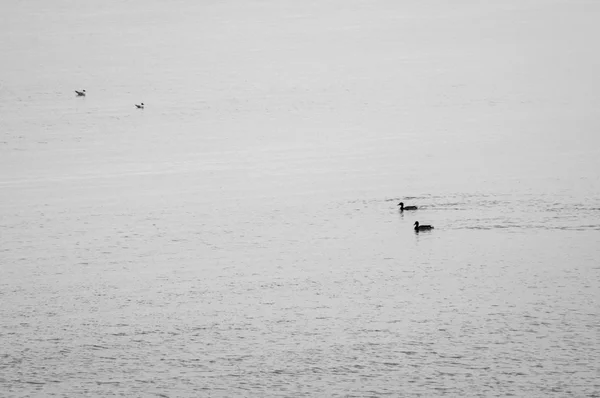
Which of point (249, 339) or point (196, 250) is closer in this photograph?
point (249, 339)

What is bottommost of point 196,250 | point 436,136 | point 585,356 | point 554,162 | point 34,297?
point 585,356

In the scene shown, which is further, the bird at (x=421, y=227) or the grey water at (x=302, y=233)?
the bird at (x=421, y=227)

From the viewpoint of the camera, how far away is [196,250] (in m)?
34.2

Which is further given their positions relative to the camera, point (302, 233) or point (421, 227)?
point (302, 233)

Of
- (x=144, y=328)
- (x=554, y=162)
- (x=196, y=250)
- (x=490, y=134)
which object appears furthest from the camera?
(x=490, y=134)

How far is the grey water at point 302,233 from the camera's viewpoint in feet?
78.9

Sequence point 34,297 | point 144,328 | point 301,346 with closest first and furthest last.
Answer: point 301,346, point 144,328, point 34,297

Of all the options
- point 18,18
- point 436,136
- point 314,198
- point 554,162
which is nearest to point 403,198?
point 314,198

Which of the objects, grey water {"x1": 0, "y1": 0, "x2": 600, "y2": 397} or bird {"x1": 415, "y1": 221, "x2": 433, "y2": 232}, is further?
bird {"x1": 415, "y1": 221, "x2": 433, "y2": 232}

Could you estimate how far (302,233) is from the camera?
118 ft

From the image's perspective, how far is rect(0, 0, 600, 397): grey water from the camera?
24047 millimetres

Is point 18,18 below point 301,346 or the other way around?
the other way around

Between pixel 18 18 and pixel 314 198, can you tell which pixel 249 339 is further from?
pixel 18 18

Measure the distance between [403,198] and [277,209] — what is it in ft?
Result: 15.7
